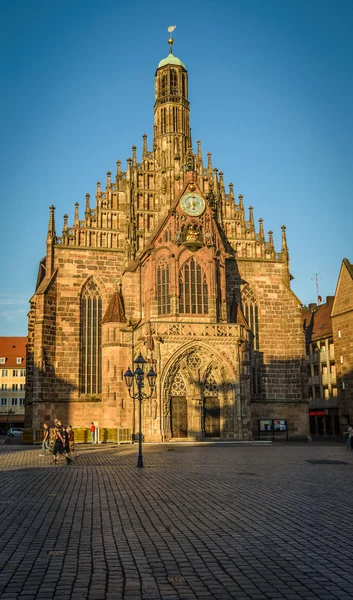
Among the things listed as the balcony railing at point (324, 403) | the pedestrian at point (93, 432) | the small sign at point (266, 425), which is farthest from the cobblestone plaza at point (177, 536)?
the balcony railing at point (324, 403)

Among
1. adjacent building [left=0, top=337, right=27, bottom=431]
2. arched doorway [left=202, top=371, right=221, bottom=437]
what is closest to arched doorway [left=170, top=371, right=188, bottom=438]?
arched doorway [left=202, top=371, right=221, bottom=437]

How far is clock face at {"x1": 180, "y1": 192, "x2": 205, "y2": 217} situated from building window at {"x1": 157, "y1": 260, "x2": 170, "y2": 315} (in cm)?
446

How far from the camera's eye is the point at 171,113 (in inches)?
2117

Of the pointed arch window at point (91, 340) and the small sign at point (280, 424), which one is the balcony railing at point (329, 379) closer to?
the small sign at point (280, 424)

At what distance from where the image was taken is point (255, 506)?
14.0 m

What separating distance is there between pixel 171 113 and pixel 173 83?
3.30m

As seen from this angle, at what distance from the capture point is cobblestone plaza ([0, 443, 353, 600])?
7.83m

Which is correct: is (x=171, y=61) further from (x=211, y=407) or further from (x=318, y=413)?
(x=318, y=413)

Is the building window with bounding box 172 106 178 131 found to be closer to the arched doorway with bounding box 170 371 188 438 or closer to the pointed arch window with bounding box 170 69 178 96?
the pointed arch window with bounding box 170 69 178 96

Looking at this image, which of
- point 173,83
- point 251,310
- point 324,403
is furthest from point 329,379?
point 173,83

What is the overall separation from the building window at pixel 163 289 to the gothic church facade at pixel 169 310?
10 centimetres

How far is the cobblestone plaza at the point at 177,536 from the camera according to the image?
7828mm

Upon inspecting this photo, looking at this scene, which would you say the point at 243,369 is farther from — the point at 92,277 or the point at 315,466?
the point at 315,466

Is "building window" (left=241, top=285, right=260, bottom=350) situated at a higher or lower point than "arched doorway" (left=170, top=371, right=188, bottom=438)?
higher
